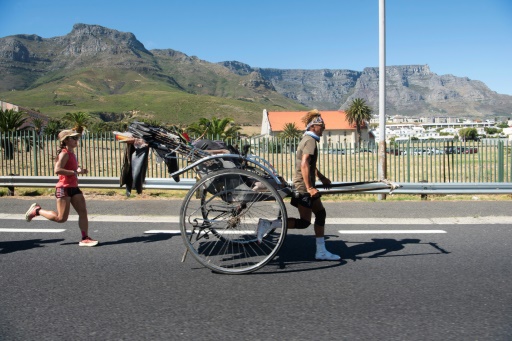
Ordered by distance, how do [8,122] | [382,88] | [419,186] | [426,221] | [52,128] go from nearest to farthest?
1. [426,221]
2. [419,186]
3. [382,88]
4. [8,122]
5. [52,128]

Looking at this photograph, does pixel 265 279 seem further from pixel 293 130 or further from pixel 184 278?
pixel 293 130

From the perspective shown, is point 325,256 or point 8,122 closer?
point 325,256

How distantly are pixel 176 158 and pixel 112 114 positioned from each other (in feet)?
473

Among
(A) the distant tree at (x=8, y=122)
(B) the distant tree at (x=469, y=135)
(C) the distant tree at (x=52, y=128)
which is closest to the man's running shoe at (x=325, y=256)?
(B) the distant tree at (x=469, y=135)

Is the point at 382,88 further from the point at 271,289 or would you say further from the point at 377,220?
the point at 271,289

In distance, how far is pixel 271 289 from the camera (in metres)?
4.89

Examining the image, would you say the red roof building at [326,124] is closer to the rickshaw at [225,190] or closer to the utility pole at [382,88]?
the utility pole at [382,88]

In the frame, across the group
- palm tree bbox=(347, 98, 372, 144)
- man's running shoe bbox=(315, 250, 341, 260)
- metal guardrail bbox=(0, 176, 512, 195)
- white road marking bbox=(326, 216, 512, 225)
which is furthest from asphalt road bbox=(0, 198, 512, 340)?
palm tree bbox=(347, 98, 372, 144)

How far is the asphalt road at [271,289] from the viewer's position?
3.92 meters

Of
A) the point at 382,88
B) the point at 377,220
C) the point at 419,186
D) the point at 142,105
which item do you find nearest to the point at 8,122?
the point at 382,88

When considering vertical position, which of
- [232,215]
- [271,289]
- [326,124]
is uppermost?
[326,124]

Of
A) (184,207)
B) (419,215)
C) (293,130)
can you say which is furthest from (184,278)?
(293,130)

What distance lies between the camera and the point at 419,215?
924 centimetres

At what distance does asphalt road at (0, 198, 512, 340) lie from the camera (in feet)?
12.9
